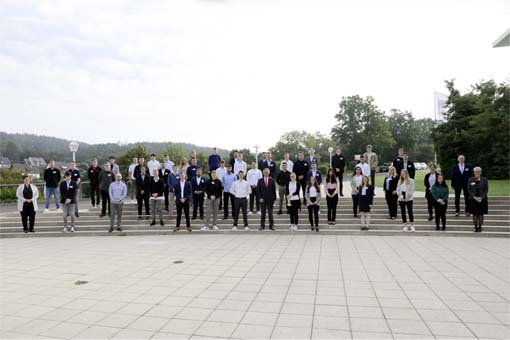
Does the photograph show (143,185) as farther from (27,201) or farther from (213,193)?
(27,201)

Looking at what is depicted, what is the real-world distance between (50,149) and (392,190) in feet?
290

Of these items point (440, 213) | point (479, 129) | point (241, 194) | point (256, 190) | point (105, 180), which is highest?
point (479, 129)

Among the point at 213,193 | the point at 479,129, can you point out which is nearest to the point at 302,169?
the point at 213,193

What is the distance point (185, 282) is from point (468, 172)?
9822mm

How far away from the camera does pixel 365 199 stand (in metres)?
10.4

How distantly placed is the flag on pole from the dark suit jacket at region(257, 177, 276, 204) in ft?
91.5

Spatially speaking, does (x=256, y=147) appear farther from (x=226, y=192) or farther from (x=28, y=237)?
(x=28, y=237)

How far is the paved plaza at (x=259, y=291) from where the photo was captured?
383 cm

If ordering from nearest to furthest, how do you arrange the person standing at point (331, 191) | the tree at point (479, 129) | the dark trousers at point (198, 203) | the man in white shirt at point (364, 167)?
the person standing at point (331, 191) → the dark trousers at point (198, 203) → the man in white shirt at point (364, 167) → the tree at point (479, 129)

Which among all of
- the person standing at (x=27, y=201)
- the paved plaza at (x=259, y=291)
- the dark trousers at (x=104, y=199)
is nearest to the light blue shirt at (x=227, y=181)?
the paved plaza at (x=259, y=291)

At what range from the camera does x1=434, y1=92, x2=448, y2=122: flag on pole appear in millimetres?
32781

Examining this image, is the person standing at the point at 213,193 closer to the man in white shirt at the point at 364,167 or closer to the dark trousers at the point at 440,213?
the man in white shirt at the point at 364,167

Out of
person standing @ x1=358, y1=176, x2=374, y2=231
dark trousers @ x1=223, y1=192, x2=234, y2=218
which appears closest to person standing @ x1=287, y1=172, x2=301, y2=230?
person standing @ x1=358, y1=176, x2=374, y2=231

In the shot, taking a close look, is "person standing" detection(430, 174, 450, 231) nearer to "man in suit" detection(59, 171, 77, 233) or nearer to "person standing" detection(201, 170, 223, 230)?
"person standing" detection(201, 170, 223, 230)
